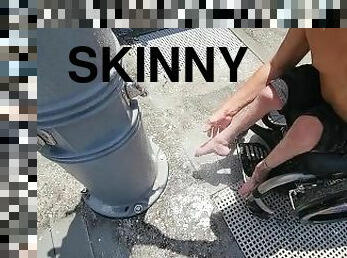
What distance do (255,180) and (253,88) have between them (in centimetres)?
51

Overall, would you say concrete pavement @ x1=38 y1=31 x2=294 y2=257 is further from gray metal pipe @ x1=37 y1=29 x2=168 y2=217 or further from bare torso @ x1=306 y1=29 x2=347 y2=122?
bare torso @ x1=306 y1=29 x2=347 y2=122

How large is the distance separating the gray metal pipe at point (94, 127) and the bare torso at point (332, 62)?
0.85 m

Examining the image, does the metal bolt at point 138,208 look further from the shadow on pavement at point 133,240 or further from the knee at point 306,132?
the knee at point 306,132

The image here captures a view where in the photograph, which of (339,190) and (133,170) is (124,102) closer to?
(133,170)

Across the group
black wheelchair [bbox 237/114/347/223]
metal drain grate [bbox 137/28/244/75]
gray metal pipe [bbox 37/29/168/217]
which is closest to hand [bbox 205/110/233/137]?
black wheelchair [bbox 237/114/347/223]

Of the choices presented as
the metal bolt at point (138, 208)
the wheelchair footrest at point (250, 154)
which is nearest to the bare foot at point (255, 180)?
the wheelchair footrest at point (250, 154)

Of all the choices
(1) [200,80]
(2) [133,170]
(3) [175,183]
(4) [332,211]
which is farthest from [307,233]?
(1) [200,80]

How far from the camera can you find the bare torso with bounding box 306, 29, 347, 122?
1752 millimetres

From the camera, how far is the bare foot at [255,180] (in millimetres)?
2320

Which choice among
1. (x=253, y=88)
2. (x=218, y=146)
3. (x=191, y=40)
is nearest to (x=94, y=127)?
(x=218, y=146)

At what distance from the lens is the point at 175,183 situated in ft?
9.16

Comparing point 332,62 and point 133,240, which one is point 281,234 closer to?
point 133,240

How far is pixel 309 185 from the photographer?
7.25 ft

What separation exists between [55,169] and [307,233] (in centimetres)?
165
